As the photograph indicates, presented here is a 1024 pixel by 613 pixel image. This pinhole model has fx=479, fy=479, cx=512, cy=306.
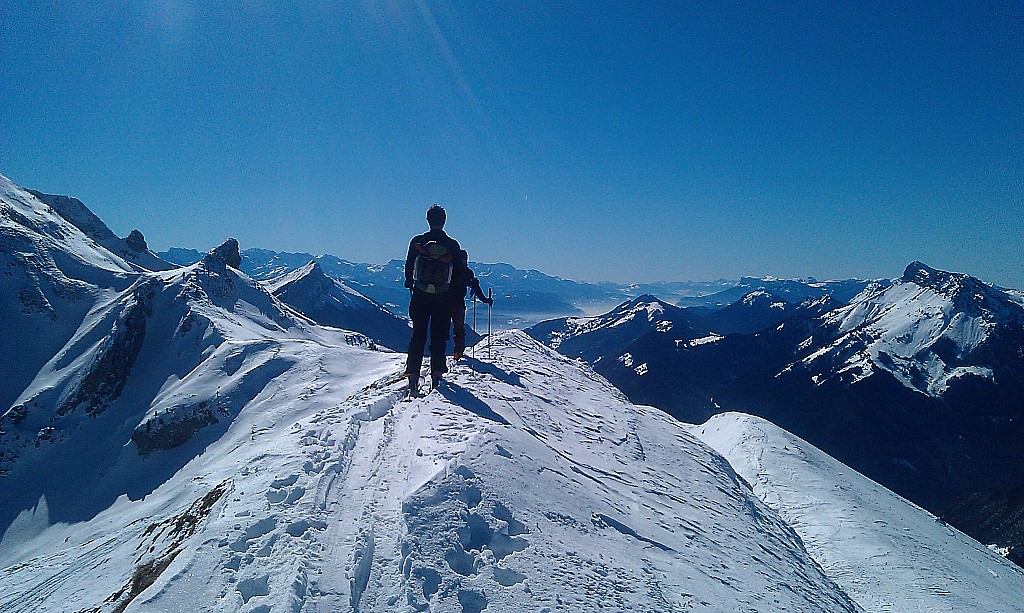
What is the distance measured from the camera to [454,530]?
20.9 feet

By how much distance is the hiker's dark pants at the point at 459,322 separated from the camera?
14.4 m

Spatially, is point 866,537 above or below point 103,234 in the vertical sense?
below

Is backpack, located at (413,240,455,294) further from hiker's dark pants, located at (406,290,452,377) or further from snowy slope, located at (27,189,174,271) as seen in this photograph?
snowy slope, located at (27,189,174,271)

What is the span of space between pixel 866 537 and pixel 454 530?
23.5 metres

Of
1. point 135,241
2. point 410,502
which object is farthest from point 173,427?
point 135,241

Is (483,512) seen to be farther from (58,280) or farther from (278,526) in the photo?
(58,280)

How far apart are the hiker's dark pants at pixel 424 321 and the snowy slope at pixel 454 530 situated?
1015 mm

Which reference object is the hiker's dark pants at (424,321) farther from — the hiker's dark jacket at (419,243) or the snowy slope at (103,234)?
the snowy slope at (103,234)

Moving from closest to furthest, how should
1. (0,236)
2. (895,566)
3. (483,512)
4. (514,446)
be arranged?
(483,512), (514,446), (895,566), (0,236)

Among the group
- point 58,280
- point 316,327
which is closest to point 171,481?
point 58,280

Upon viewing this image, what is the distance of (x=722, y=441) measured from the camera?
3222 cm

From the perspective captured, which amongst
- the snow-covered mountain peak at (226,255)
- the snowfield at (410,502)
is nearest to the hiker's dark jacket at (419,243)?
the snowfield at (410,502)

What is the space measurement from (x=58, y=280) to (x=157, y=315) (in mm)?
21408

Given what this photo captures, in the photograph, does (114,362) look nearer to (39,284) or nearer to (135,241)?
(39,284)
